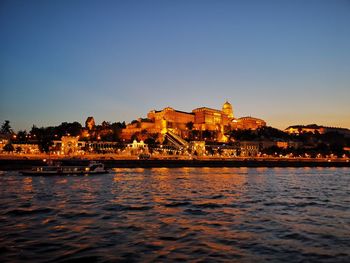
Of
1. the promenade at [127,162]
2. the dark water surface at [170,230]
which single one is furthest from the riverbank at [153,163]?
the dark water surface at [170,230]

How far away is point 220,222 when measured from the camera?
2008 cm

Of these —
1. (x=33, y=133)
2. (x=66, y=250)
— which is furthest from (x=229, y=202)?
(x=33, y=133)

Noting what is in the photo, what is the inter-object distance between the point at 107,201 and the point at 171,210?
21.8ft

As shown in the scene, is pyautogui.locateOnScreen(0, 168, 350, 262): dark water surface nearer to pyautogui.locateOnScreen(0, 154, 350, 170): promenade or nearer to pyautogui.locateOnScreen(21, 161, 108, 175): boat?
pyautogui.locateOnScreen(21, 161, 108, 175): boat

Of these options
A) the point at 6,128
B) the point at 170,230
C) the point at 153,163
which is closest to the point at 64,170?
the point at 153,163

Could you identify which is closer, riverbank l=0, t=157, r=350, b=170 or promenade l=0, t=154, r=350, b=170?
riverbank l=0, t=157, r=350, b=170

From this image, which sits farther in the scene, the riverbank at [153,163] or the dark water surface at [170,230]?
the riverbank at [153,163]

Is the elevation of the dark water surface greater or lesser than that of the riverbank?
lesser

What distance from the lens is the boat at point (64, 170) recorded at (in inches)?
2254

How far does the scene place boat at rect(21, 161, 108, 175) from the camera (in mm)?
57253

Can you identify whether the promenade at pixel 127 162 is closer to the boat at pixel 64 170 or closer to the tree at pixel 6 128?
the boat at pixel 64 170

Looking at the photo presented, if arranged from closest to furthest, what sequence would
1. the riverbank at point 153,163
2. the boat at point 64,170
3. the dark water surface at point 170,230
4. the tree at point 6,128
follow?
1. the dark water surface at point 170,230
2. the boat at point 64,170
3. the riverbank at point 153,163
4. the tree at point 6,128

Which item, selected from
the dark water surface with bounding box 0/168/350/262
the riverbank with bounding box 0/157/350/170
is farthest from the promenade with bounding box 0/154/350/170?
the dark water surface with bounding box 0/168/350/262

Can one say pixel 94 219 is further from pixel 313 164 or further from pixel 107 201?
pixel 313 164
